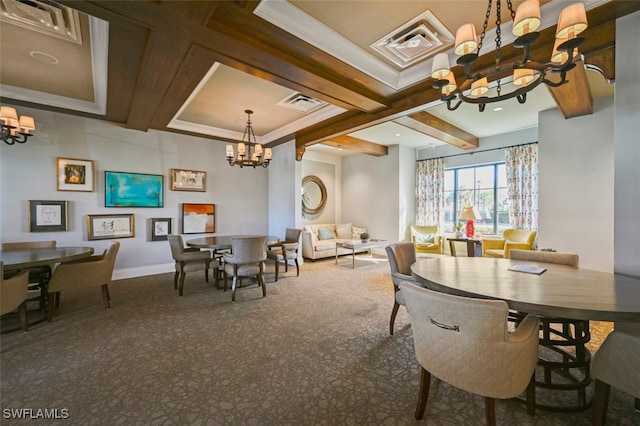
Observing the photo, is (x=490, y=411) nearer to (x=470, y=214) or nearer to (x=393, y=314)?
(x=393, y=314)

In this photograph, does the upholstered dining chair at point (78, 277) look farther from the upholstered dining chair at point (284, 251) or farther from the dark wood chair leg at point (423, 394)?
the dark wood chair leg at point (423, 394)

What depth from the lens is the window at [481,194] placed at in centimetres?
605

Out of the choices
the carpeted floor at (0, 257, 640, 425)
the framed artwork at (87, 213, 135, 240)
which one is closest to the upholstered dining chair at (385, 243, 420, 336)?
the carpeted floor at (0, 257, 640, 425)

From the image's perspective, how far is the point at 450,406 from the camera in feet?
5.46

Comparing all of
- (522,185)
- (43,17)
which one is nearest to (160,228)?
(43,17)

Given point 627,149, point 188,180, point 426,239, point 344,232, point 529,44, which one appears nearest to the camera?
point 529,44

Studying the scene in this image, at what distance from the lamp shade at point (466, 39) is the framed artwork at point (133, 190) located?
5.34m

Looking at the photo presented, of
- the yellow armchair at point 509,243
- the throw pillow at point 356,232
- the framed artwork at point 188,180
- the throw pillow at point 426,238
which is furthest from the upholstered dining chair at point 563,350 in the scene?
the framed artwork at point 188,180

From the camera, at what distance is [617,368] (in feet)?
4.26

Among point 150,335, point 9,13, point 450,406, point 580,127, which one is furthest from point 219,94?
point 580,127

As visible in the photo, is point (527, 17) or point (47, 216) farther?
point (47, 216)

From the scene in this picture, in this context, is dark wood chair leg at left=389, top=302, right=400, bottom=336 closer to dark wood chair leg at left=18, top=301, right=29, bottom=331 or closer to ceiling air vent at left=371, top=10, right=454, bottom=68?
ceiling air vent at left=371, top=10, right=454, bottom=68

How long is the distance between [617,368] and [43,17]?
4.84 meters

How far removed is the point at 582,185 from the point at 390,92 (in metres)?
3.38
